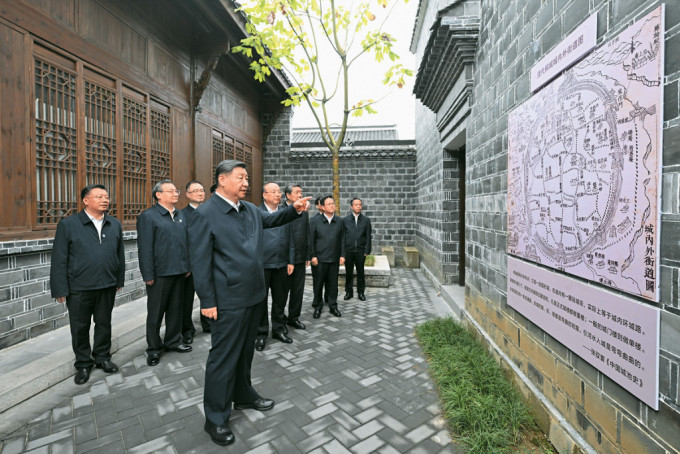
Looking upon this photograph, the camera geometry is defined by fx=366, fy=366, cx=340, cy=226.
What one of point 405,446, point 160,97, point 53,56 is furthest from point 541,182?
point 160,97

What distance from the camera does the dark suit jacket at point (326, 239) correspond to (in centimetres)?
584

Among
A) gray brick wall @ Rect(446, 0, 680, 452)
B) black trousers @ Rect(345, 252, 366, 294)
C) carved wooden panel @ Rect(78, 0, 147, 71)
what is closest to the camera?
gray brick wall @ Rect(446, 0, 680, 452)

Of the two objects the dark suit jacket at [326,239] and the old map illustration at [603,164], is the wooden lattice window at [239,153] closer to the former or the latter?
the dark suit jacket at [326,239]

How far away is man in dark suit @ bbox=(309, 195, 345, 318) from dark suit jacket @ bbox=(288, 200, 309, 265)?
831 millimetres

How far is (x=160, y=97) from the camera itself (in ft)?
21.0

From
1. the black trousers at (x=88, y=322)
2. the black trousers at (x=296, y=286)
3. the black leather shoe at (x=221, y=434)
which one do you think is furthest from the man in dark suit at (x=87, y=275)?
the black trousers at (x=296, y=286)

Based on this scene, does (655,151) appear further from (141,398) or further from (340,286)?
(340,286)

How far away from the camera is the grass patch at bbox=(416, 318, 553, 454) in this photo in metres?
2.49

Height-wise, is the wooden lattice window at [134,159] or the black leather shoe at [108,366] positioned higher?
the wooden lattice window at [134,159]

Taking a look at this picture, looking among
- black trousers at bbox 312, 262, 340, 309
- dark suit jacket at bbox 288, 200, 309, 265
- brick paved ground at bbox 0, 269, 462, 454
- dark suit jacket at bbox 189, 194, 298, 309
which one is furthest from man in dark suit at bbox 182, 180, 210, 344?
dark suit jacket at bbox 189, 194, 298, 309

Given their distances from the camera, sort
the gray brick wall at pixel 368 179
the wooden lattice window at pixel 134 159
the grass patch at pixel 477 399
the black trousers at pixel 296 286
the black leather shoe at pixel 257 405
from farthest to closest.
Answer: the gray brick wall at pixel 368 179, the wooden lattice window at pixel 134 159, the black trousers at pixel 296 286, the black leather shoe at pixel 257 405, the grass patch at pixel 477 399

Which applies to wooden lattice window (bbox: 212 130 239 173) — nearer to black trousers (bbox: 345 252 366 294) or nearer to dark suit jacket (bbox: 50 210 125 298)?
black trousers (bbox: 345 252 366 294)

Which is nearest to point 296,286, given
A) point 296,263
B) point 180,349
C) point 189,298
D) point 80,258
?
point 296,263

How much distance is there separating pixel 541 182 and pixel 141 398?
3671 millimetres
